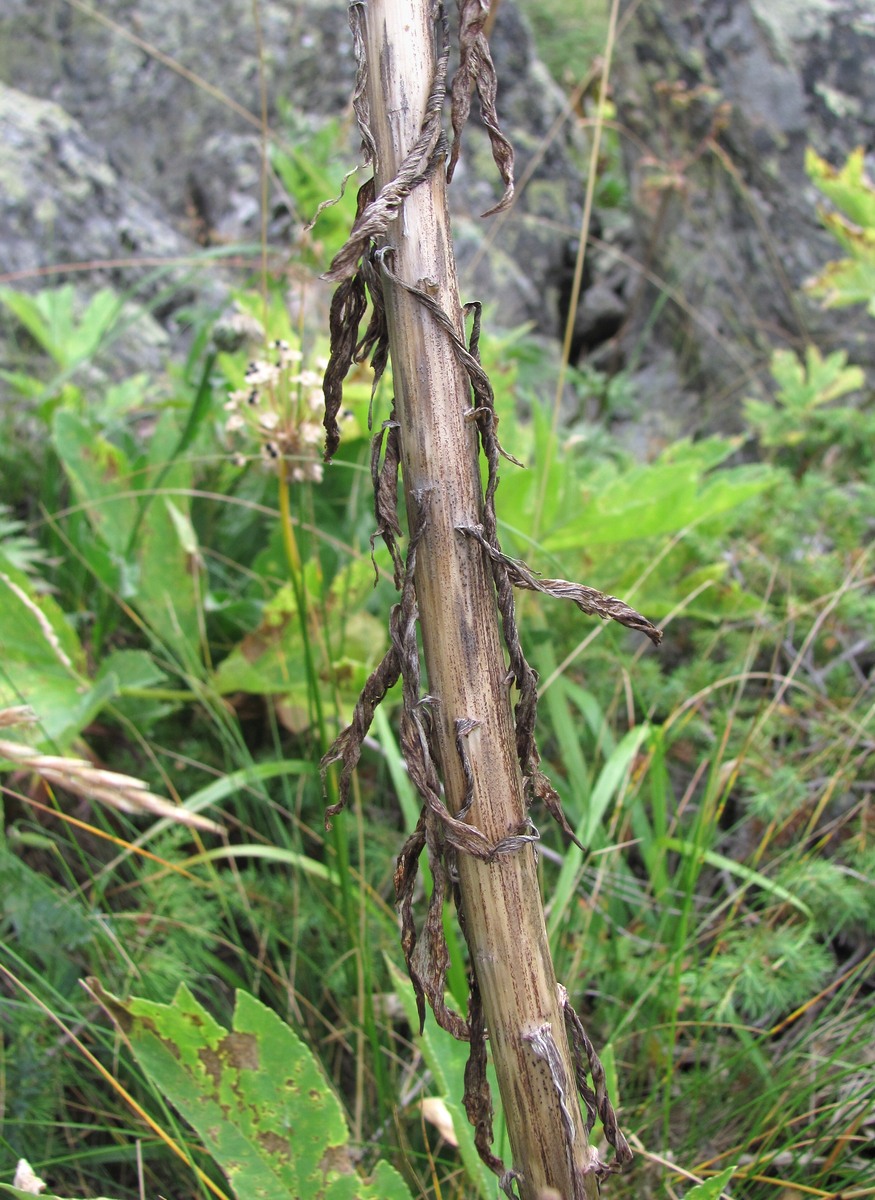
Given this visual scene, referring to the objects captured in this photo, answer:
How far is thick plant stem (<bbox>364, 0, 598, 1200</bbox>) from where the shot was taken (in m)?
0.69

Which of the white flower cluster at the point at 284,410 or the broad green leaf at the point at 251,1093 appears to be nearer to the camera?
the broad green leaf at the point at 251,1093

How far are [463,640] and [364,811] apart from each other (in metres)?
1.33

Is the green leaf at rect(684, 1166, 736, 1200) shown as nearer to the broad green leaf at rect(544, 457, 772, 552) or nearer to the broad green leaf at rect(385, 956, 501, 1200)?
the broad green leaf at rect(385, 956, 501, 1200)

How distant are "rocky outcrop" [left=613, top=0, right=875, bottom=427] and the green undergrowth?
140 centimetres

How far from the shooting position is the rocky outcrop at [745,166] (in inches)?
154

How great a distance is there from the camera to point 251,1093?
0.98 m

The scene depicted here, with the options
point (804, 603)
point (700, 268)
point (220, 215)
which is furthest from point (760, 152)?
point (804, 603)

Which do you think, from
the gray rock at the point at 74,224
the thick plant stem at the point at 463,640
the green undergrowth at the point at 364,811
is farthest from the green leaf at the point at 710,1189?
the gray rock at the point at 74,224

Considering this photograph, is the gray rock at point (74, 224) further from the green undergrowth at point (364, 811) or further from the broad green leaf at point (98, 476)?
the broad green leaf at point (98, 476)

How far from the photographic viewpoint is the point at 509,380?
2.31 meters

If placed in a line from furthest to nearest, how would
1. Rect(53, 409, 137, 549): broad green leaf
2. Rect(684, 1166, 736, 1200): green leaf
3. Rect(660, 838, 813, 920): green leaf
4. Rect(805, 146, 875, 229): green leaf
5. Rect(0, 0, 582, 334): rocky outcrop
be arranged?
Rect(0, 0, 582, 334): rocky outcrop < Rect(805, 146, 875, 229): green leaf < Rect(53, 409, 137, 549): broad green leaf < Rect(660, 838, 813, 920): green leaf < Rect(684, 1166, 736, 1200): green leaf

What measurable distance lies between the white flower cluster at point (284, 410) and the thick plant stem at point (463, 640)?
81cm

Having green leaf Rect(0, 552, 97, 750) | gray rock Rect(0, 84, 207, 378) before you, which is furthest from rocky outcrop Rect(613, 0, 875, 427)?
green leaf Rect(0, 552, 97, 750)

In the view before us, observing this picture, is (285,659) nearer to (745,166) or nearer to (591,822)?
(591,822)
